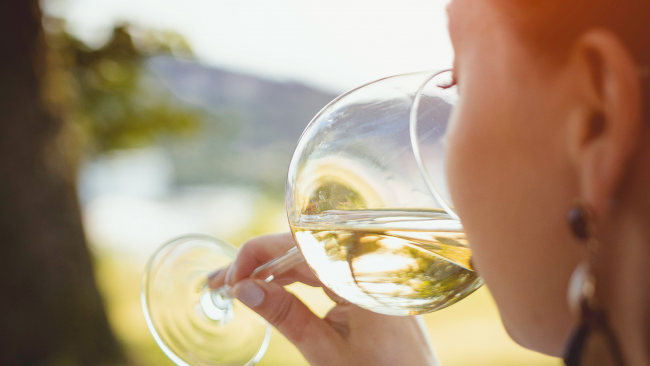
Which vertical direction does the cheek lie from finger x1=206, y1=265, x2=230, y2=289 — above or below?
above

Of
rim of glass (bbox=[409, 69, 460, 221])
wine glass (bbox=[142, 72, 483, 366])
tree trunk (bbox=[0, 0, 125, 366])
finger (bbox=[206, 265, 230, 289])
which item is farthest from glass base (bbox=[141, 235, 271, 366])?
tree trunk (bbox=[0, 0, 125, 366])

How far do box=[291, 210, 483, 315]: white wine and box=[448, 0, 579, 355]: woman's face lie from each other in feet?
0.44

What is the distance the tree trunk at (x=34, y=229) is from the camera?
1.69m

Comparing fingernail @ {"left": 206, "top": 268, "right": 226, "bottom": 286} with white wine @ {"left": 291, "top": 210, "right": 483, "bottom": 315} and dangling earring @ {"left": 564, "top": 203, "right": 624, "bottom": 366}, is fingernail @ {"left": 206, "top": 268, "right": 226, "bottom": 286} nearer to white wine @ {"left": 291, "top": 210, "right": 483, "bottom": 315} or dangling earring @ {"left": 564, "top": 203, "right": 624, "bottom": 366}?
white wine @ {"left": 291, "top": 210, "right": 483, "bottom": 315}

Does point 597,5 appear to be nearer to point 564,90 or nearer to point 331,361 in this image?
point 564,90

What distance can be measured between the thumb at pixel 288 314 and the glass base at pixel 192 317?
15 centimetres

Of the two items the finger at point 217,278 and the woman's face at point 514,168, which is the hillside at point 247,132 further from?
the woman's face at point 514,168

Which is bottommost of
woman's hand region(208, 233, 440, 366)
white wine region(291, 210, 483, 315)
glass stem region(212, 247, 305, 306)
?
woman's hand region(208, 233, 440, 366)

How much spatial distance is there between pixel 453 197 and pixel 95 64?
2.02 meters

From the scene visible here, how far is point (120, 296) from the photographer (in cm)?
250

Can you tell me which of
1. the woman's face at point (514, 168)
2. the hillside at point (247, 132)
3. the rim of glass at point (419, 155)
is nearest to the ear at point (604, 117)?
the woman's face at point (514, 168)

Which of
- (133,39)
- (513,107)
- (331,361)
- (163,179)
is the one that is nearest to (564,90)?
(513,107)

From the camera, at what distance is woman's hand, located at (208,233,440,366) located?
557 mm

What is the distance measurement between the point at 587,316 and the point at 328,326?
0.37 metres
